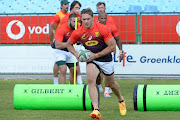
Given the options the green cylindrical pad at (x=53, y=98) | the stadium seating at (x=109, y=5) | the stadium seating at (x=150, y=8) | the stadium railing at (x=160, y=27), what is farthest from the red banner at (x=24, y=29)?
the green cylindrical pad at (x=53, y=98)

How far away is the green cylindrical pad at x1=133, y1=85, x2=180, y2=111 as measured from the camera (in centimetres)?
685

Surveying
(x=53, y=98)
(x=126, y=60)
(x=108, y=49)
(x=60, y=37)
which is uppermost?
(x=108, y=49)

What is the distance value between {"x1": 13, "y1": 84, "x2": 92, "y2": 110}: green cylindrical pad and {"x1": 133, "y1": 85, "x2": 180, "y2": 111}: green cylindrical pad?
2.76ft

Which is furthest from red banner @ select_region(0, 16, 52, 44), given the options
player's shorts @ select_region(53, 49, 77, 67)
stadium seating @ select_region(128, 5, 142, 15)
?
player's shorts @ select_region(53, 49, 77, 67)

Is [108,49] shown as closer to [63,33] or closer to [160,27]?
[63,33]

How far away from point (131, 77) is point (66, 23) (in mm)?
5363

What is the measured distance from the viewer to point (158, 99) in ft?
22.5

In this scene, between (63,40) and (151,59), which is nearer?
(63,40)

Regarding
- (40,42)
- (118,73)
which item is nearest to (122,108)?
(118,73)

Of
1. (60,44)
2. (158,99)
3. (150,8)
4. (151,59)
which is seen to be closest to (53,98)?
(158,99)

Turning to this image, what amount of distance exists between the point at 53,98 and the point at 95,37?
A: 1.37m

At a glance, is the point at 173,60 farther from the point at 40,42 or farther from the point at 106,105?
the point at 106,105

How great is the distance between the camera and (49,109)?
716 cm

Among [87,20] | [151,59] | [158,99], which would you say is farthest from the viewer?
[151,59]
